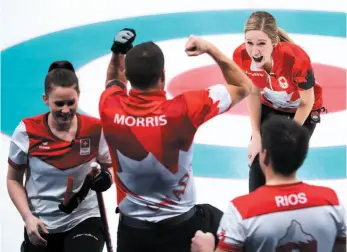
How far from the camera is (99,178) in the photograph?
13.4 ft

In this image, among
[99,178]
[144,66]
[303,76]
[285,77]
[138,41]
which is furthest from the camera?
[138,41]

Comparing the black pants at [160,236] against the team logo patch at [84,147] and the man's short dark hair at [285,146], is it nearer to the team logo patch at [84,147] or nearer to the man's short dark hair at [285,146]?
the team logo patch at [84,147]

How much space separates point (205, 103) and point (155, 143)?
343 millimetres

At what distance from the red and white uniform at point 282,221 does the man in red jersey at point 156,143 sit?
0.63m

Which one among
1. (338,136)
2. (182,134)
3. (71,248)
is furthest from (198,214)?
(338,136)

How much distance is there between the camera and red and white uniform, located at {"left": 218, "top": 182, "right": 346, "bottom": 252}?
3127 mm

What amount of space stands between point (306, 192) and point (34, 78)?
18.9 feet

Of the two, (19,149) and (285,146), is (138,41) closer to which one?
(19,149)

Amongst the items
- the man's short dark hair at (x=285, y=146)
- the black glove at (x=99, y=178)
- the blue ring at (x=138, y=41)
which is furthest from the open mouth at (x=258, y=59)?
the man's short dark hair at (x=285, y=146)

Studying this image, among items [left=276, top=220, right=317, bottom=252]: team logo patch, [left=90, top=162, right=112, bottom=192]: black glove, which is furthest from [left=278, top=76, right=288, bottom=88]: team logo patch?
[left=276, top=220, right=317, bottom=252]: team logo patch

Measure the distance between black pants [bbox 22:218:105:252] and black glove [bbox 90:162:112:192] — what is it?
0.95 ft

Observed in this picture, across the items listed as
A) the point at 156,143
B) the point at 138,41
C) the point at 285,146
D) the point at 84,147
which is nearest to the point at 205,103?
the point at 156,143

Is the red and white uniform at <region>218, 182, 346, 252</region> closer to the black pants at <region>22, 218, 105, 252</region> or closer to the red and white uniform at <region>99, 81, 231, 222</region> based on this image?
the red and white uniform at <region>99, 81, 231, 222</region>

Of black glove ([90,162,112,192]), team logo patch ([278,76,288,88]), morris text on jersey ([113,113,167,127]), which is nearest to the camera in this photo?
morris text on jersey ([113,113,167,127])
